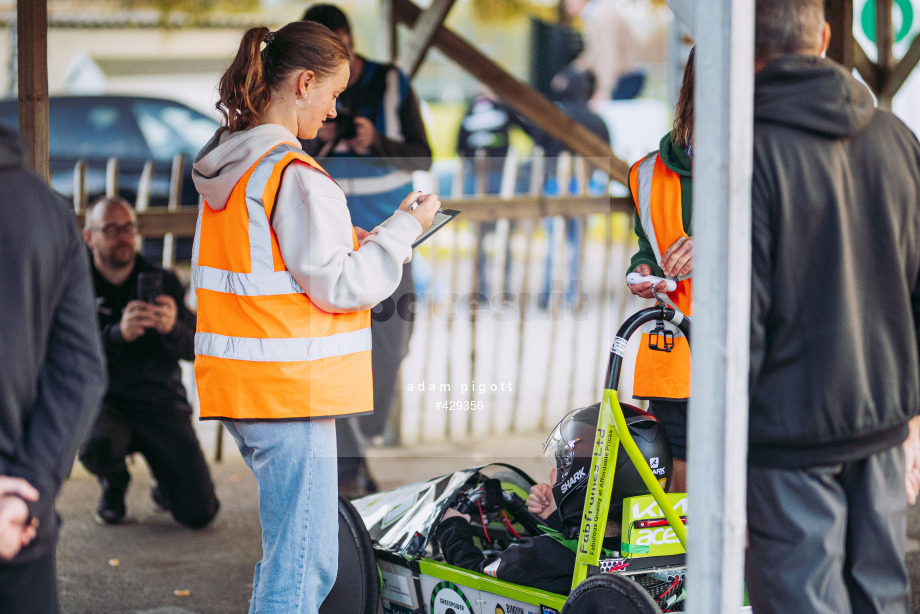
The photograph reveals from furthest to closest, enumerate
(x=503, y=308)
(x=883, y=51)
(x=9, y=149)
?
(x=503, y=308) < (x=883, y=51) < (x=9, y=149)

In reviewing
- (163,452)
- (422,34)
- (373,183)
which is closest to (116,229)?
(163,452)

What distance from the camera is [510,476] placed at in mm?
3498

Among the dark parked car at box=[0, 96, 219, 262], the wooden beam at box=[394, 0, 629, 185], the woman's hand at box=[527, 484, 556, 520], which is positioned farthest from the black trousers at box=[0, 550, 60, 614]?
the dark parked car at box=[0, 96, 219, 262]

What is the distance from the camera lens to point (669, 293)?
9.86 ft

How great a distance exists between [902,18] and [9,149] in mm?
7469

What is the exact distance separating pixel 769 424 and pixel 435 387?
14.7 feet

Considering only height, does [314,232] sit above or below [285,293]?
above

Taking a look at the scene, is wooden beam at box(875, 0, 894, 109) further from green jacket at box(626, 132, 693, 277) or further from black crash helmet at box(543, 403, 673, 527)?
black crash helmet at box(543, 403, 673, 527)

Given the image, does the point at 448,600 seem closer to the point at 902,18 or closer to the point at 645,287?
→ the point at 645,287

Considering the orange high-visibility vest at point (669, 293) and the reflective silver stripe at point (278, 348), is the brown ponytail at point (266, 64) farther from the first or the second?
the orange high-visibility vest at point (669, 293)

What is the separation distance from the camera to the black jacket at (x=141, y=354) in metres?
4.85

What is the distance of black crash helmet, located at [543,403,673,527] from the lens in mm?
2865

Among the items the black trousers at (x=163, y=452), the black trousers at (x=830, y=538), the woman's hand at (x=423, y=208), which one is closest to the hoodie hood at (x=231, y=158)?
the woman's hand at (x=423, y=208)

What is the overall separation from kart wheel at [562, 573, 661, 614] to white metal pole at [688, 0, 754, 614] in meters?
0.37
